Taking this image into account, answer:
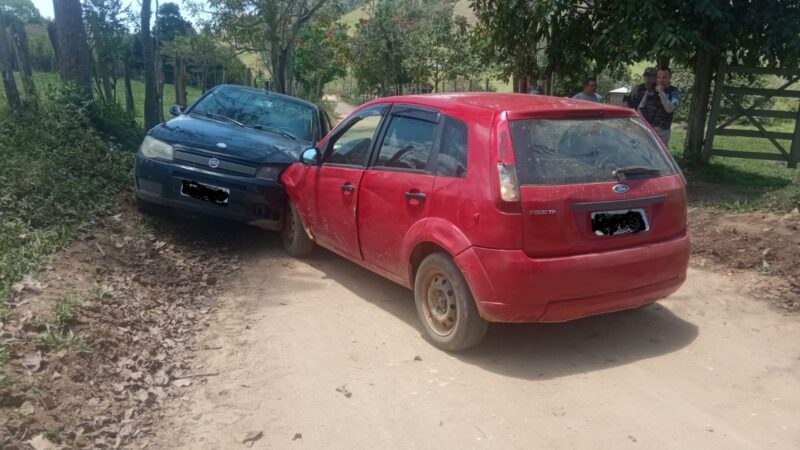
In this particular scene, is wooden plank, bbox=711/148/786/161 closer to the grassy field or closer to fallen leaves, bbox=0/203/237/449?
fallen leaves, bbox=0/203/237/449

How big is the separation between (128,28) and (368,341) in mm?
11449

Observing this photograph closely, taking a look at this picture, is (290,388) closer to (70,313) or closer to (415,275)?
(415,275)

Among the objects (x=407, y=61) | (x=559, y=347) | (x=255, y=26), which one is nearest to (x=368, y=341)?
(x=559, y=347)

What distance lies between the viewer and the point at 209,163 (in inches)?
249

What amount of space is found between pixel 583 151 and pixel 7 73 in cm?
842

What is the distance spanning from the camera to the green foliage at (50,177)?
205 inches

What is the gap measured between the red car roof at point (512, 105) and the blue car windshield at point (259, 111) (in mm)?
3043

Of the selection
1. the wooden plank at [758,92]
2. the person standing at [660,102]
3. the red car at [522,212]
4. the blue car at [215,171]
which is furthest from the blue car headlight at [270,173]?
the wooden plank at [758,92]

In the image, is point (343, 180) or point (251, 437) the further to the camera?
point (343, 180)

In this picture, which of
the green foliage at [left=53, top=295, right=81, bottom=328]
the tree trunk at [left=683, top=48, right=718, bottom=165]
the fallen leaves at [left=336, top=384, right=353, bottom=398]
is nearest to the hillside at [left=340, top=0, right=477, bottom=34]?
the tree trunk at [left=683, top=48, right=718, bottom=165]

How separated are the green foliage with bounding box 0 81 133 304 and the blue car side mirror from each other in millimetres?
2123

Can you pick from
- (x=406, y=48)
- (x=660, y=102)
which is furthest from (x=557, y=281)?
(x=406, y=48)

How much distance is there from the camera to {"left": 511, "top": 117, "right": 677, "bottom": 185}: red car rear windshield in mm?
3930

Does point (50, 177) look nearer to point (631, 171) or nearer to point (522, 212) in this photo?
point (522, 212)
